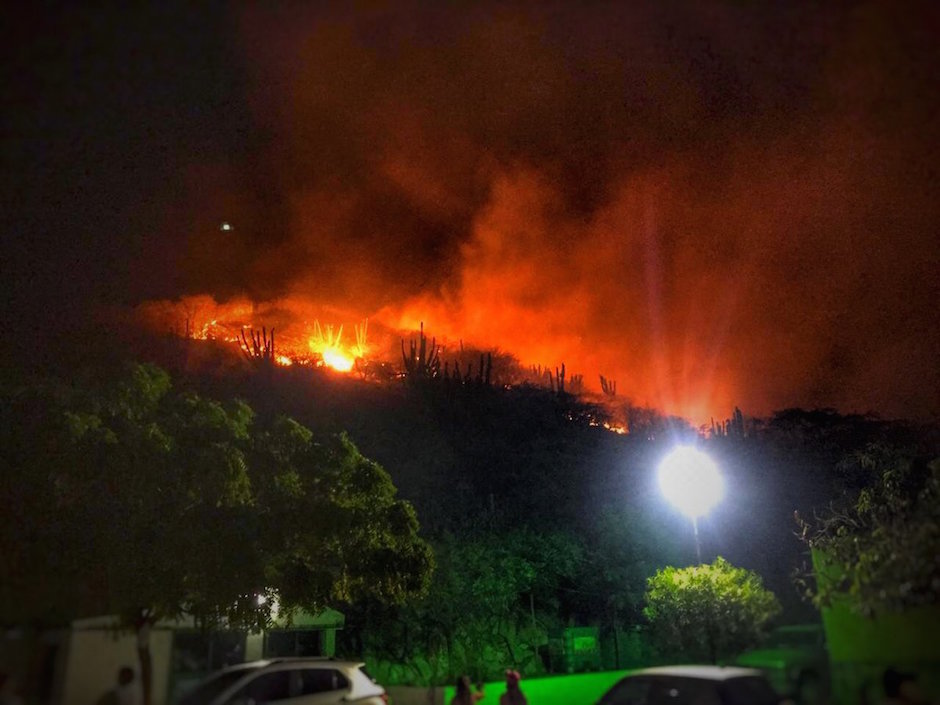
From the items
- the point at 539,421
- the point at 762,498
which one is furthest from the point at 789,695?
the point at 539,421

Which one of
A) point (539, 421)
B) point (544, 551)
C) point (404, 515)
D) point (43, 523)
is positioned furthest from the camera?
point (539, 421)

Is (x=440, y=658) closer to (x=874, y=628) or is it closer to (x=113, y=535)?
(x=113, y=535)

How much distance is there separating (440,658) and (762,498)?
50.9ft

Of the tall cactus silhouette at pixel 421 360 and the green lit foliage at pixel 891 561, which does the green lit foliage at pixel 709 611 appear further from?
the tall cactus silhouette at pixel 421 360

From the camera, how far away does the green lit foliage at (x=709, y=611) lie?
428 inches

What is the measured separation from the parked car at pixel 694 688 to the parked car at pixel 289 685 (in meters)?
4.03

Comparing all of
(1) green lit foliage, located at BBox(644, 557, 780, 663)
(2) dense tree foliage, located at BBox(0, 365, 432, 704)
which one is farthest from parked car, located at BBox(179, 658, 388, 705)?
(1) green lit foliage, located at BBox(644, 557, 780, 663)

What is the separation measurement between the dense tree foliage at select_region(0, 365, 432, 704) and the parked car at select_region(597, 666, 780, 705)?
21.3 feet

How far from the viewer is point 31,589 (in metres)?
10.7

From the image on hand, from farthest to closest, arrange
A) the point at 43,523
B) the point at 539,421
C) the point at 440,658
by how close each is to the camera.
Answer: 1. the point at 539,421
2. the point at 440,658
3. the point at 43,523

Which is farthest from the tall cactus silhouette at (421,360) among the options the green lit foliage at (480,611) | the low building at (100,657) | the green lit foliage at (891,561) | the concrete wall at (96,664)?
the green lit foliage at (891,561)

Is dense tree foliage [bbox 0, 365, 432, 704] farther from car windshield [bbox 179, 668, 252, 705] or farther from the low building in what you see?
car windshield [bbox 179, 668, 252, 705]

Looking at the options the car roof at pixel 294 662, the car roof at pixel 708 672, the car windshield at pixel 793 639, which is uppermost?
the car windshield at pixel 793 639

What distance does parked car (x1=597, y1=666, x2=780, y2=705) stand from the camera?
8.23m
